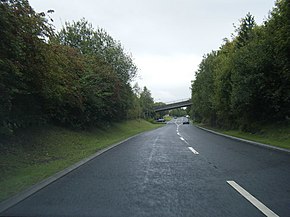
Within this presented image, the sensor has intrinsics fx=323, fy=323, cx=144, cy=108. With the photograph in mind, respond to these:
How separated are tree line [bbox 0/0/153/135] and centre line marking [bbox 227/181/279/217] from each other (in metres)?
7.27

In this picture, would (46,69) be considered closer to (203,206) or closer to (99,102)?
(203,206)

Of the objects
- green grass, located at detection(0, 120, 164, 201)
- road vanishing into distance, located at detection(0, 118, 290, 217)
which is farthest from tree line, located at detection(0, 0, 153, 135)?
road vanishing into distance, located at detection(0, 118, 290, 217)

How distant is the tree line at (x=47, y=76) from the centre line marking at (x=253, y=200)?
23.8 ft

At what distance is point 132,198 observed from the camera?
21.3 ft

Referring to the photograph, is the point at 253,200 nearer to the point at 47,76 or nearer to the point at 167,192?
the point at 167,192

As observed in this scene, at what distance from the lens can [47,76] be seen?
48.1 feet

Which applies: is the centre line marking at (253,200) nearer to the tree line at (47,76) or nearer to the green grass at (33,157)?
the green grass at (33,157)

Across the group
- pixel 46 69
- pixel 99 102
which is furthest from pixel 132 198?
pixel 99 102

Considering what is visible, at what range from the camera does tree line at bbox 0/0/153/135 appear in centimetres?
1054

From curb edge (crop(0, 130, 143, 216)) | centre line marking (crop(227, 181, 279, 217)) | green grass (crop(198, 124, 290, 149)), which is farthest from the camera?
green grass (crop(198, 124, 290, 149))

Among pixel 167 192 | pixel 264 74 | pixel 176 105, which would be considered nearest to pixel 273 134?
pixel 264 74

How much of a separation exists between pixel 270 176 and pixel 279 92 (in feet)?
60.6

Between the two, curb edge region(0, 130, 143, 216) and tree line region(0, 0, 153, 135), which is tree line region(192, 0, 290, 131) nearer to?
tree line region(0, 0, 153, 135)

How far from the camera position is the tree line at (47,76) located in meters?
10.5
